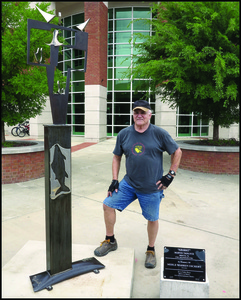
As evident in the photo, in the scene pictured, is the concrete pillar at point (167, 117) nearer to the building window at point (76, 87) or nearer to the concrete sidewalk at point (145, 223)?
the building window at point (76, 87)

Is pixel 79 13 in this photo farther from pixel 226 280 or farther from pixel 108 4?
pixel 226 280

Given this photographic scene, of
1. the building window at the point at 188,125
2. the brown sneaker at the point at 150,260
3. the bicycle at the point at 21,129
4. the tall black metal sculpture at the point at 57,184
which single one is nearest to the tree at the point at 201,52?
the brown sneaker at the point at 150,260

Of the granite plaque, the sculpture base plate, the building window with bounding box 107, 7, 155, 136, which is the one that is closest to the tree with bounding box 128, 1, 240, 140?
the granite plaque

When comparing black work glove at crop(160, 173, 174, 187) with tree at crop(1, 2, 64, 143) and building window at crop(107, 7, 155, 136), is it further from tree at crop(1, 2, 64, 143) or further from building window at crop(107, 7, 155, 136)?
building window at crop(107, 7, 155, 136)

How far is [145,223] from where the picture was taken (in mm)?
4613

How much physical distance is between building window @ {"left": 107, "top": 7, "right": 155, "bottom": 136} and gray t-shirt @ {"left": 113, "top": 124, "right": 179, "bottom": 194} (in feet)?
54.7

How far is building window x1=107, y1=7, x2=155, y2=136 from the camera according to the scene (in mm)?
19594

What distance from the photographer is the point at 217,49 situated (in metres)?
8.24

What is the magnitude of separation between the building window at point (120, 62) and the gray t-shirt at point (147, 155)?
16685mm

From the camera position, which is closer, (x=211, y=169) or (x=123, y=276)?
(x=123, y=276)

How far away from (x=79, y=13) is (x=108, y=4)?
87.8 inches

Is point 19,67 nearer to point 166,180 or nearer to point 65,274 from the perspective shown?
point 166,180

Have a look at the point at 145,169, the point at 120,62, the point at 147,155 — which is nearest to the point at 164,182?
the point at 145,169

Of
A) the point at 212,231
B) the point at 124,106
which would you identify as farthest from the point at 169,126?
the point at 212,231
